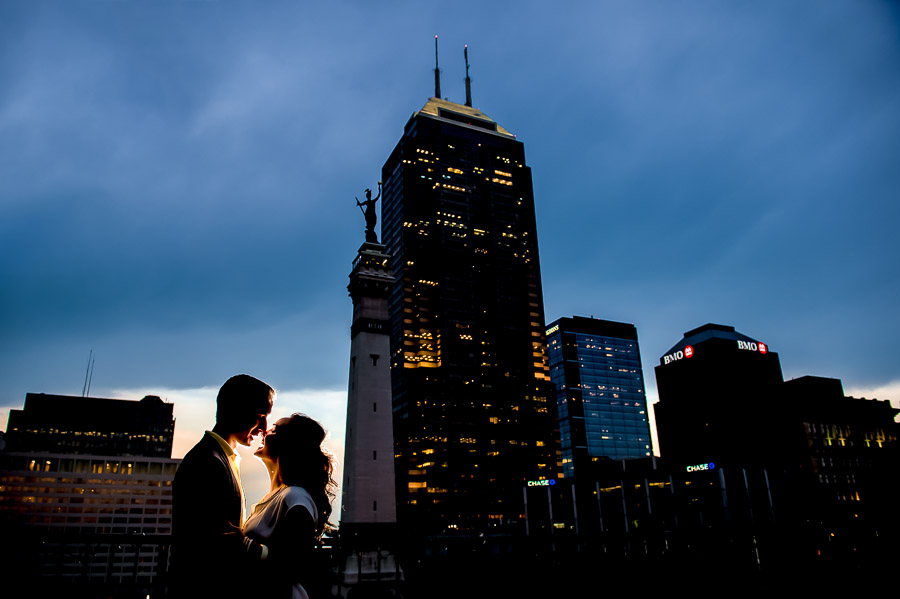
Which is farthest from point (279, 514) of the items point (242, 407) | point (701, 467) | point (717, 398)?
point (717, 398)

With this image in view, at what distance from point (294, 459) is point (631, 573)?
1196 cm

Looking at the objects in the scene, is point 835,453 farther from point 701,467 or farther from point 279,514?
point 279,514

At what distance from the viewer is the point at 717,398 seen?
5177 inches

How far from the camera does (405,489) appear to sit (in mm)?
139500

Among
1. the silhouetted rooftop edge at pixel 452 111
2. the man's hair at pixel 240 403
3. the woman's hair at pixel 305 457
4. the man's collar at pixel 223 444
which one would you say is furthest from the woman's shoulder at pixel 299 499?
the silhouetted rooftop edge at pixel 452 111

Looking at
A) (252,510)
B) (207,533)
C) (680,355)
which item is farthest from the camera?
(680,355)

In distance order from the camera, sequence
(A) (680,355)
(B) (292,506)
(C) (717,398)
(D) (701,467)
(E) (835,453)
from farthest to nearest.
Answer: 1. (A) (680,355)
2. (C) (717,398)
3. (E) (835,453)
4. (D) (701,467)
5. (B) (292,506)

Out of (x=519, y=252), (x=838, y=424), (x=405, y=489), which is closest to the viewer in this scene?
(x=838, y=424)

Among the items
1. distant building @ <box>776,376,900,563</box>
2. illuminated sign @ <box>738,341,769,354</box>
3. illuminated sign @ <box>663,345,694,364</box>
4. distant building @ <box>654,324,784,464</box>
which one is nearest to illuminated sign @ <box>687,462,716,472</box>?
distant building @ <box>776,376,900,563</box>

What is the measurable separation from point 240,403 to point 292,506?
930mm

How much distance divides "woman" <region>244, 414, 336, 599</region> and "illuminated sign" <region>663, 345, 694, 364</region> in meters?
151

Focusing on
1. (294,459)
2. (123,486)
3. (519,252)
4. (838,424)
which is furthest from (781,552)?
(123,486)

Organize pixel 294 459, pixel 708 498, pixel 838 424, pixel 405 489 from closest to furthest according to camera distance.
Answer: pixel 294 459
pixel 708 498
pixel 838 424
pixel 405 489

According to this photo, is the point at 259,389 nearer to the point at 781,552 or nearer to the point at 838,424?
the point at 781,552
